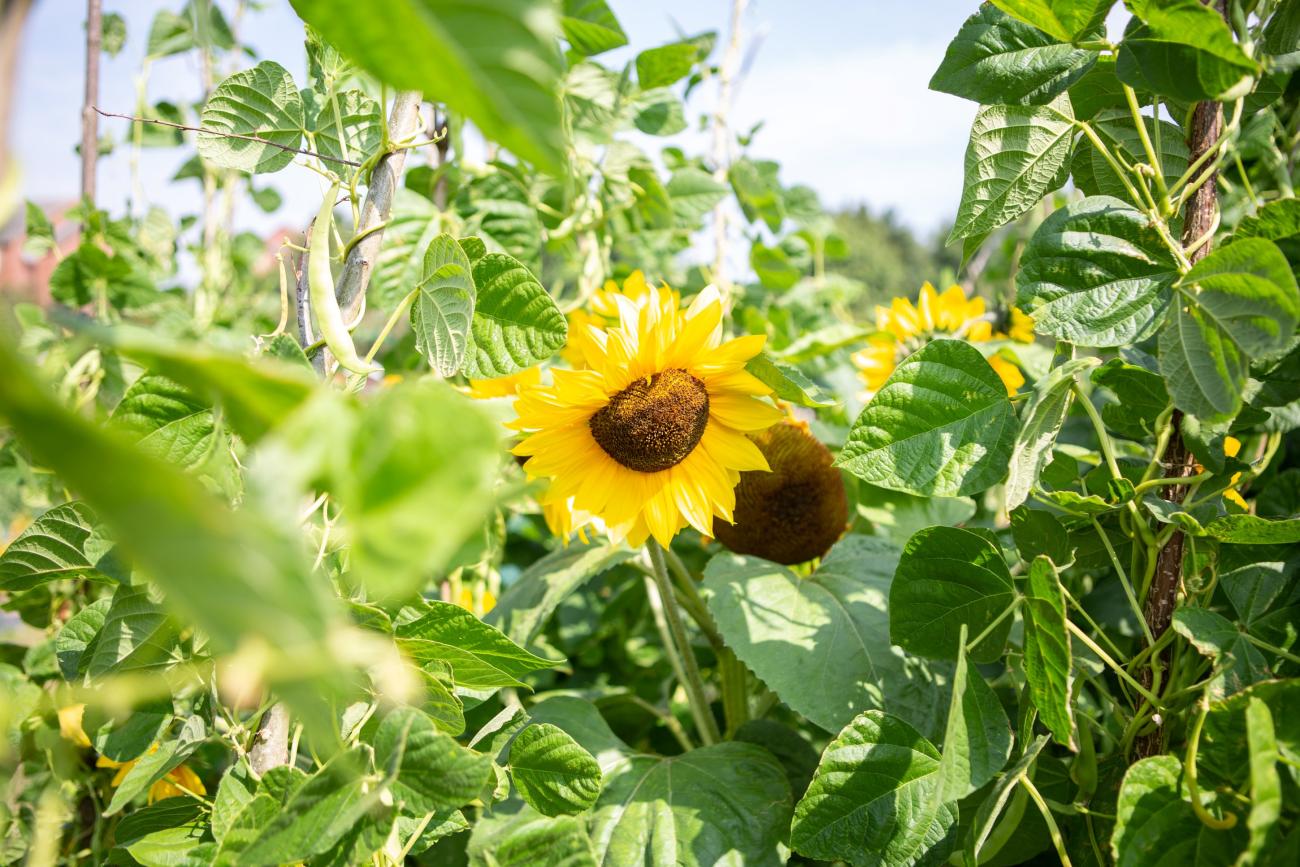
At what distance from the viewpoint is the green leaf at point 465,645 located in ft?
1.67

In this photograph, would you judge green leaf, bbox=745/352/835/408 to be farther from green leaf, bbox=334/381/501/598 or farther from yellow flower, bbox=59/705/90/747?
yellow flower, bbox=59/705/90/747

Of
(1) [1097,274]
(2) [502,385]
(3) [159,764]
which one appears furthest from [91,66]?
(1) [1097,274]

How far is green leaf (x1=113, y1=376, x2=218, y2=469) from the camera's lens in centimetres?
46

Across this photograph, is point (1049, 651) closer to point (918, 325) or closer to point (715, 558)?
point (715, 558)

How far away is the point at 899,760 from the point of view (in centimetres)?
54

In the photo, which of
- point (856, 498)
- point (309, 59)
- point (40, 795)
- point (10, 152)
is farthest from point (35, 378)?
point (856, 498)

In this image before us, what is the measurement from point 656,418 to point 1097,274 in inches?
13.4

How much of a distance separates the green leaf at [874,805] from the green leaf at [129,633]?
1.33ft

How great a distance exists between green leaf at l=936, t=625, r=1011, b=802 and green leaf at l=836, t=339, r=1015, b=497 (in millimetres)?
109

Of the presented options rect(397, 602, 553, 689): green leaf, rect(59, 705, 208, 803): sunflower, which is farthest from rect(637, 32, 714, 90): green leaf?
rect(59, 705, 208, 803): sunflower

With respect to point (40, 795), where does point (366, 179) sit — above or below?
above

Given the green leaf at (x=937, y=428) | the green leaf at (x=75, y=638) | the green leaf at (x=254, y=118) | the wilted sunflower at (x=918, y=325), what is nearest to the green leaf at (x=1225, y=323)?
the green leaf at (x=937, y=428)

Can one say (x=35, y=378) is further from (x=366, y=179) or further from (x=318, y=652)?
(x=366, y=179)

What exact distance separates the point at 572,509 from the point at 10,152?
1.89 feet
